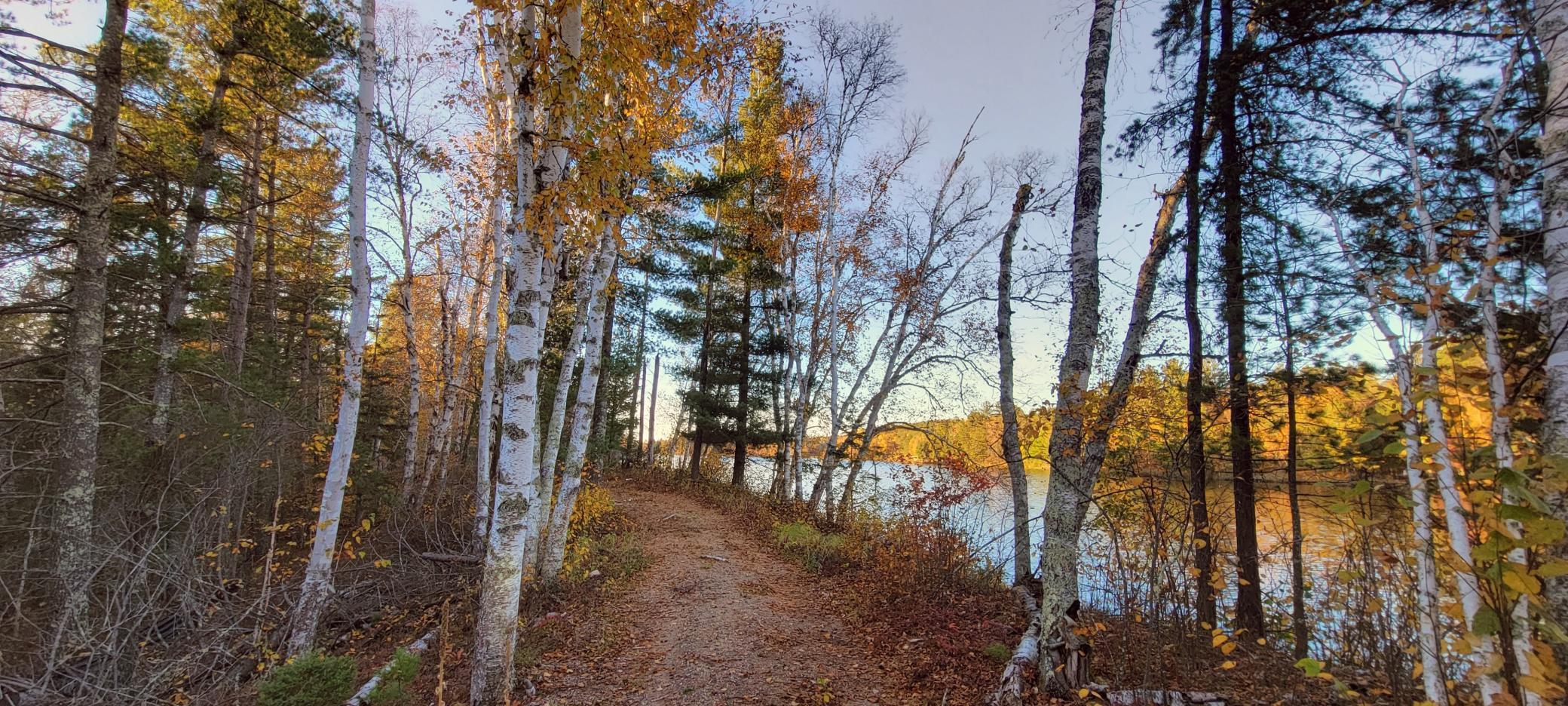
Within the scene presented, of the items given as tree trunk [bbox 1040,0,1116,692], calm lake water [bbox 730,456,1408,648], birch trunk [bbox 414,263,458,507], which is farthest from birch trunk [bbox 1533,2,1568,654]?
birch trunk [bbox 414,263,458,507]

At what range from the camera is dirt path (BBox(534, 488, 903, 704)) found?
14.7 ft

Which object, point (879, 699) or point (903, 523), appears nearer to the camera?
point (879, 699)

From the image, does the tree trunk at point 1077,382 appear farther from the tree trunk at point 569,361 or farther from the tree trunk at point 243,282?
the tree trunk at point 243,282

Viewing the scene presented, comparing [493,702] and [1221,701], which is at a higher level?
[1221,701]

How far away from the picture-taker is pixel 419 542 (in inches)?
318

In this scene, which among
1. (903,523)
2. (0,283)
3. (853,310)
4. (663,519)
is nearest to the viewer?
(0,283)

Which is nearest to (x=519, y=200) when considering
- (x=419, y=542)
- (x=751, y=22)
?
(x=751, y=22)

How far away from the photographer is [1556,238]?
224 centimetres

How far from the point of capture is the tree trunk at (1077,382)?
387cm

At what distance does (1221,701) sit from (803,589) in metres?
4.61

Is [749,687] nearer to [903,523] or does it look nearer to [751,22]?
[903,523]

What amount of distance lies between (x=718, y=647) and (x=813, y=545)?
11.2 feet

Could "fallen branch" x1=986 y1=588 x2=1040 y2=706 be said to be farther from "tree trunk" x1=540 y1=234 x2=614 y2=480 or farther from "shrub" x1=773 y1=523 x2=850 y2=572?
"tree trunk" x1=540 y1=234 x2=614 y2=480

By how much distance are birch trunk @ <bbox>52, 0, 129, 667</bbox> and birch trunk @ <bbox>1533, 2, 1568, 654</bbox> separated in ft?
34.4
